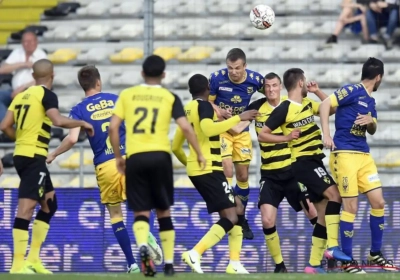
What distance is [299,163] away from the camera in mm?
13664

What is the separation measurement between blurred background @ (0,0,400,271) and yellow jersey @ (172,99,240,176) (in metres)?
4.44

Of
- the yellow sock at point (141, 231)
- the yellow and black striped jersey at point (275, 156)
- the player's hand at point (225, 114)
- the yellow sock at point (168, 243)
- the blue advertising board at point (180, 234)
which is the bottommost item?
the blue advertising board at point (180, 234)

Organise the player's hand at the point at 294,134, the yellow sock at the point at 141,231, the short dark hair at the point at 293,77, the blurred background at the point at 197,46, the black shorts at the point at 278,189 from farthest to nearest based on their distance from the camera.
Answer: the blurred background at the point at 197,46
the black shorts at the point at 278,189
the short dark hair at the point at 293,77
the player's hand at the point at 294,134
the yellow sock at the point at 141,231

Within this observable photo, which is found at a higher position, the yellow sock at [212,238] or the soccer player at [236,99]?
the soccer player at [236,99]

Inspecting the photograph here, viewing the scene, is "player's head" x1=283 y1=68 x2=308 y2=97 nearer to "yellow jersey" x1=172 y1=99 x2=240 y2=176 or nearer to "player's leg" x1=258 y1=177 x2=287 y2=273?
"yellow jersey" x1=172 y1=99 x2=240 y2=176

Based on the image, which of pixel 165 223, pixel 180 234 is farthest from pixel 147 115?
pixel 180 234

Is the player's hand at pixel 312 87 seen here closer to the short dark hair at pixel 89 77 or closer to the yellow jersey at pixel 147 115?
the short dark hair at pixel 89 77

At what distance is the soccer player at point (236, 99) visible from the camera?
14648mm

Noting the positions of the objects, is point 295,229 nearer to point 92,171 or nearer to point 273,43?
point 92,171

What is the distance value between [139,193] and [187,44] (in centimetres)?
857

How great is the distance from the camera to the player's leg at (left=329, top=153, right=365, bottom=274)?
13398 mm

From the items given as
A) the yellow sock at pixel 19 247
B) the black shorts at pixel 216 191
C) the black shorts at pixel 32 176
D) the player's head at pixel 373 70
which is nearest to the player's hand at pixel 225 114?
the black shorts at pixel 216 191

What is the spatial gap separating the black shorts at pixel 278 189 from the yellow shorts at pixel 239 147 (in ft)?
2.35

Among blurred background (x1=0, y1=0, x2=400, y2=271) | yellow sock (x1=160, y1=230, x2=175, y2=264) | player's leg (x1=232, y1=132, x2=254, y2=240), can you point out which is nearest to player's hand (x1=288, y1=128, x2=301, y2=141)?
player's leg (x1=232, y1=132, x2=254, y2=240)
